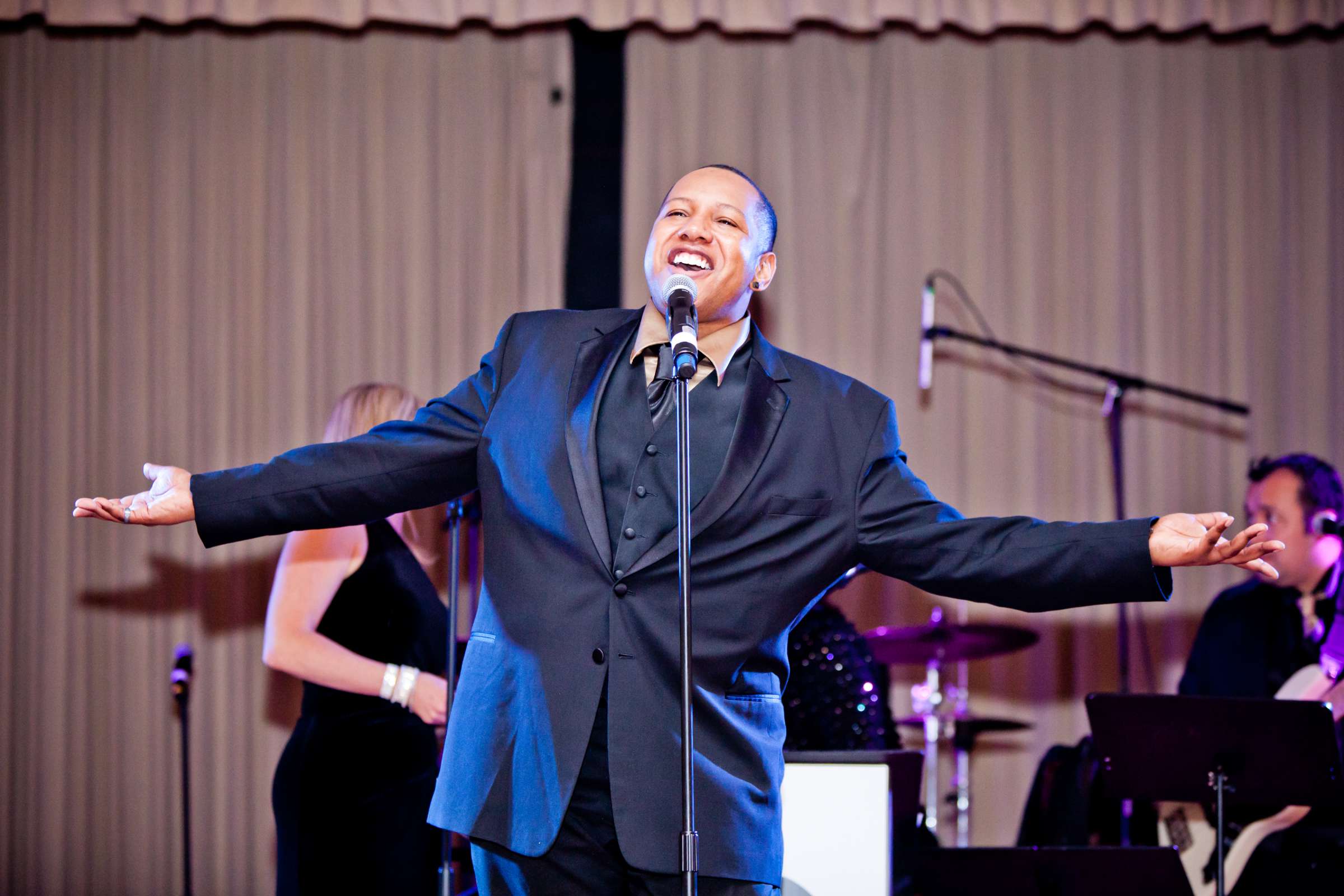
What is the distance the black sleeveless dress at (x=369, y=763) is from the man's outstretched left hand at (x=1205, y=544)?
194 cm

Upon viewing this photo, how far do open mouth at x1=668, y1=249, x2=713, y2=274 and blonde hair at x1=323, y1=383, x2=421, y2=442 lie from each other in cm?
137

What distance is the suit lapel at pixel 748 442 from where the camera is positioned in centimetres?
199

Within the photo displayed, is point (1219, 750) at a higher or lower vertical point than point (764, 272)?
lower

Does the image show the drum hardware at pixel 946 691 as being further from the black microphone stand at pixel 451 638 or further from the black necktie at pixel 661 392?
the black necktie at pixel 661 392

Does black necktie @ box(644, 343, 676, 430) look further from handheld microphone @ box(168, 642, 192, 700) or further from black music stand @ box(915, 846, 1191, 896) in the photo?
handheld microphone @ box(168, 642, 192, 700)

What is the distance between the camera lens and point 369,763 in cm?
306

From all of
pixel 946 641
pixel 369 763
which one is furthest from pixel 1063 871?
pixel 369 763

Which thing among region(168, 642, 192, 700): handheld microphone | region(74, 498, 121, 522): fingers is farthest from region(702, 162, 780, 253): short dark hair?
region(168, 642, 192, 700): handheld microphone

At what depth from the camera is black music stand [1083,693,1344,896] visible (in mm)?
3342

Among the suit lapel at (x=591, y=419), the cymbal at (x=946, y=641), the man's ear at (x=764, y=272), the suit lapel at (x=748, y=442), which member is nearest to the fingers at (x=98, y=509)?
the suit lapel at (x=591, y=419)

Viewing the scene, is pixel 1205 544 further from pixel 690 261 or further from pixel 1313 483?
pixel 1313 483

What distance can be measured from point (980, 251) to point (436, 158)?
2.33 meters

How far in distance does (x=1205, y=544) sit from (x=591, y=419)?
98 centimetres

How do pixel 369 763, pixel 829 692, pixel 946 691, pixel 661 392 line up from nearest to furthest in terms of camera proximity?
pixel 661 392 → pixel 369 763 → pixel 829 692 → pixel 946 691
